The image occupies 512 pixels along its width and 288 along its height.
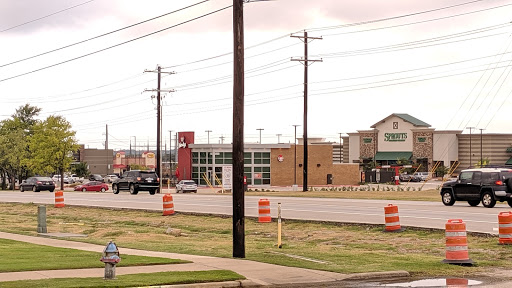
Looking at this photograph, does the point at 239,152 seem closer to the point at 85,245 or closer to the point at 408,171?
the point at 85,245

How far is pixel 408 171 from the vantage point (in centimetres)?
12394

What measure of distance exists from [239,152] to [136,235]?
10187 mm

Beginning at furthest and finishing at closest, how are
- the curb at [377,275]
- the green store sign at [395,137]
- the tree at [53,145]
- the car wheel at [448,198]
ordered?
the green store sign at [395,137] < the tree at [53,145] < the car wheel at [448,198] < the curb at [377,275]

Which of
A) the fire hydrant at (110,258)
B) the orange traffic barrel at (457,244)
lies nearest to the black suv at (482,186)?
the orange traffic barrel at (457,244)

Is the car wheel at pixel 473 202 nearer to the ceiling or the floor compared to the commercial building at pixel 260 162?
nearer to the floor

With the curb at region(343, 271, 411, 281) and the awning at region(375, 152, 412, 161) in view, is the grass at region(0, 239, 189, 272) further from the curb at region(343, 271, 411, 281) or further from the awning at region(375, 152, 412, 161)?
the awning at region(375, 152, 412, 161)

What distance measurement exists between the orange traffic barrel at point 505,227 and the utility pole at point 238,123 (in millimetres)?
7741

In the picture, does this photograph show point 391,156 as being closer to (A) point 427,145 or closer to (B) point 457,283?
(A) point 427,145

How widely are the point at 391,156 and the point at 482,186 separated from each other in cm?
9566

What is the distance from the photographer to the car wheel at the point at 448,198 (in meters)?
37.6

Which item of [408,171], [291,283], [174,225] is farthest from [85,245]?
[408,171]

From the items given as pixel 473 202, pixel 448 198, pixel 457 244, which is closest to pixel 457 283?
pixel 457 244

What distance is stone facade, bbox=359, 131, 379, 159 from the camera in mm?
133000

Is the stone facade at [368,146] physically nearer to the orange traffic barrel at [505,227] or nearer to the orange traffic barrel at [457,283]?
the orange traffic barrel at [505,227]
